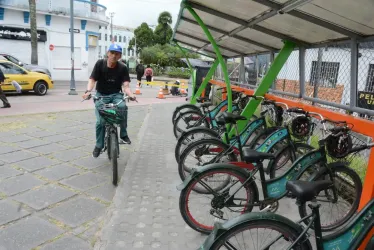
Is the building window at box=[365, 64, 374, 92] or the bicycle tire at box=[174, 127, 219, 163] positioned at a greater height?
the building window at box=[365, 64, 374, 92]

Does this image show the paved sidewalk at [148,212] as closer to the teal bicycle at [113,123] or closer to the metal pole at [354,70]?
the teal bicycle at [113,123]

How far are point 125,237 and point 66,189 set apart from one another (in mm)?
1406

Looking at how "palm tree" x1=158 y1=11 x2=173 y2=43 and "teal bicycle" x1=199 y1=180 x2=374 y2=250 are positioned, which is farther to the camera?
"palm tree" x1=158 y1=11 x2=173 y2=43

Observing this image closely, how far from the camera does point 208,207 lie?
11.3 ft

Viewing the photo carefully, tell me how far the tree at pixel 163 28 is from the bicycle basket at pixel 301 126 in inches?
1883

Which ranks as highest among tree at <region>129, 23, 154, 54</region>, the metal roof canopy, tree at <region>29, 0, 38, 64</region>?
tree at <region>129, 23, 154, 54</region>

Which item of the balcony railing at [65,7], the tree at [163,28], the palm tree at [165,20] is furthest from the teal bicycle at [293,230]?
the palm tree at [165,20]

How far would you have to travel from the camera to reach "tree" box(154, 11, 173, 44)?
163ft

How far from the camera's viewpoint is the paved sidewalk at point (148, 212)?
293cm

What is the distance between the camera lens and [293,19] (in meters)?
3.88

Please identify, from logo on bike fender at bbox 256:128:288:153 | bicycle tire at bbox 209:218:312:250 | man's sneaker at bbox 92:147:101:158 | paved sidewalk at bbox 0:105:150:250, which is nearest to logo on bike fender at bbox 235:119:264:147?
logo on bike fender at bbox 256:128:288:153

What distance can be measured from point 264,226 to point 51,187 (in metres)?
2.91

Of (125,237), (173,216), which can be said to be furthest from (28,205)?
(173,216)

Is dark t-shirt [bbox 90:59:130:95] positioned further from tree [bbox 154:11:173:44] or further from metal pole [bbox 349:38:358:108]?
tree [bbox 154:11:173:44]
